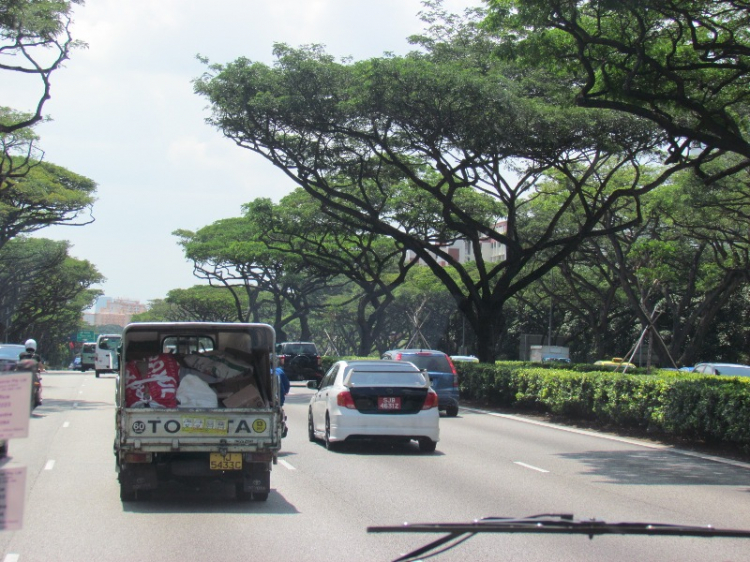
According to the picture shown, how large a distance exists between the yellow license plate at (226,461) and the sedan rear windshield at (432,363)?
13.7 meters

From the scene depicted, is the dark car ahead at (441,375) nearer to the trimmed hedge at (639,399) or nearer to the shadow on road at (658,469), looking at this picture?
the trimmed hedge at (639,399)

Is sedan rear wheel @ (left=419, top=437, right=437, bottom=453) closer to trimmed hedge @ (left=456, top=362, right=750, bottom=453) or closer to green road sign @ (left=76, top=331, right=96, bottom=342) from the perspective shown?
trimmed hedge @ (left=456, top=362, right=750, bottom=453)

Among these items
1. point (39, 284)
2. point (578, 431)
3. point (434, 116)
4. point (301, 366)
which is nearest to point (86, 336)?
point (39, 284)

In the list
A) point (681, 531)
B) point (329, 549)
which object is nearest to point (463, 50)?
point (329, 549)

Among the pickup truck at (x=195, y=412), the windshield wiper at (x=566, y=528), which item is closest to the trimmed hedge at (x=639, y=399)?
the pickup truck at (x=195, y=412)

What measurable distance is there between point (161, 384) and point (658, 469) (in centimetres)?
749

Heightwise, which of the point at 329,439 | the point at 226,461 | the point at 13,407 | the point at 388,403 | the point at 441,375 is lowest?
the point at 329,439

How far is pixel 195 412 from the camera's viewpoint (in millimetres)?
10258

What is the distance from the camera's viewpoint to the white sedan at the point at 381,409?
50.8ft

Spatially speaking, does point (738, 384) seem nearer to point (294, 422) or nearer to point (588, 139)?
point (294, 422)

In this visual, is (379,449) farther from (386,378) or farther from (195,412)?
(195,412)

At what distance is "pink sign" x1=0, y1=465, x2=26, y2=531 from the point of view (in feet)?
13.9

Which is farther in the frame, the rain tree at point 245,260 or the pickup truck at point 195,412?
the rain tree at point 245,260

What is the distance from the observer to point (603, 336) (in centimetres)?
4534
